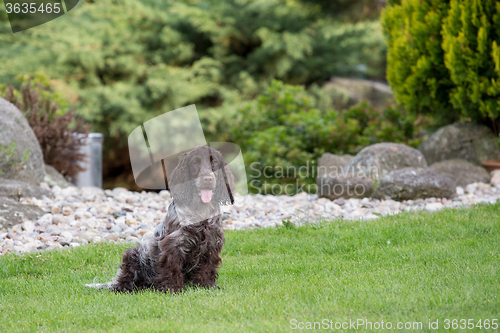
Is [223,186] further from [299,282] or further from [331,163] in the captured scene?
[331,163]

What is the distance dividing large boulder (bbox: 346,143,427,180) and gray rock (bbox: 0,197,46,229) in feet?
14.9

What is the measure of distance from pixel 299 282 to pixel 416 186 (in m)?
3.59

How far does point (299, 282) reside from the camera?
3.96m

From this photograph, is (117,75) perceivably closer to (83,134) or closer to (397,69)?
(83,134)

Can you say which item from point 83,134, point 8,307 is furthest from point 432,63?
point 8,307

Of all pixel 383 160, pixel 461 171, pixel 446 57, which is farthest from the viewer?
pixel 446 57

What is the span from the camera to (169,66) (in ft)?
45.6

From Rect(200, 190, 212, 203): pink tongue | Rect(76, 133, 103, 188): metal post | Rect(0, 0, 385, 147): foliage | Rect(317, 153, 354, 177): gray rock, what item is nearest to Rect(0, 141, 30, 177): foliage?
Rect(76, 133, 103, 188): metal post

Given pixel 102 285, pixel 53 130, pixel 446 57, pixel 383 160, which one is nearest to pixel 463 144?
pixel 446 57

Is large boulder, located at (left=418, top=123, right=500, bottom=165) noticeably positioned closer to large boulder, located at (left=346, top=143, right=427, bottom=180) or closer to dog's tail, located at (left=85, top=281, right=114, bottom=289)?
large boulder, located at (left=346, top=143, right=427, bottom=180)

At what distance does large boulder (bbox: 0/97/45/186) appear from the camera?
23.7ft

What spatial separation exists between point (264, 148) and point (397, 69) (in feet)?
A: 9.40

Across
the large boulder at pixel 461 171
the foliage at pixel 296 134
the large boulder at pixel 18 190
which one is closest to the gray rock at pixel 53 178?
the large boulder at pixel 18 190

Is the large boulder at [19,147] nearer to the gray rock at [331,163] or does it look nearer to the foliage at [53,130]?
the foliage at [53,130]
